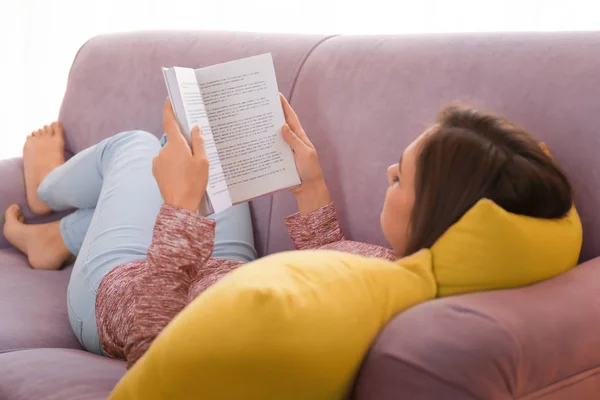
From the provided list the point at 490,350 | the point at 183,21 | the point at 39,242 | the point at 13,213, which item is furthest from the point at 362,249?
the point at 183,21

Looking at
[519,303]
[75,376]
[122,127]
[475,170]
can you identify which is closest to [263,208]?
[122,127]

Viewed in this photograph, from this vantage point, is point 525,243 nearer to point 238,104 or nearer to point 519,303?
point 519,303

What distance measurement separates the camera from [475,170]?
3.03ft

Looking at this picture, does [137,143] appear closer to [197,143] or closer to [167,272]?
[197,143]

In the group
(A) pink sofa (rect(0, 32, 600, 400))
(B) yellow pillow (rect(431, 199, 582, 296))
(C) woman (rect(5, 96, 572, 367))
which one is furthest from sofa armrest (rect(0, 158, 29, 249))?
(B) yellow pillow (rect(431, 199, 582, 296))

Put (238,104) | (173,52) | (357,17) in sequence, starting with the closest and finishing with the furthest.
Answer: (238,104)
(173,52)
(357,17)

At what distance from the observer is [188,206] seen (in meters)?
1.14

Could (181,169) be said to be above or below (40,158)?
above

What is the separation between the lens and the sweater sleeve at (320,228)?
4.63ft

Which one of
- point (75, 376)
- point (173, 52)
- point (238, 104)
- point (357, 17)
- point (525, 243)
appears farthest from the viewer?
point (357, 17)

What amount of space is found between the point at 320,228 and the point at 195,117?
0.34 m

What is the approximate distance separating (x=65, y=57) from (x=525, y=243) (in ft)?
7.65

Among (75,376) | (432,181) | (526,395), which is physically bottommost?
(75,376)

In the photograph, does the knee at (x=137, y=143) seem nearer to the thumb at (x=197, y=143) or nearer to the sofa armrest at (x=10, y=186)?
the sofa armrest at (x=10, y=186)
